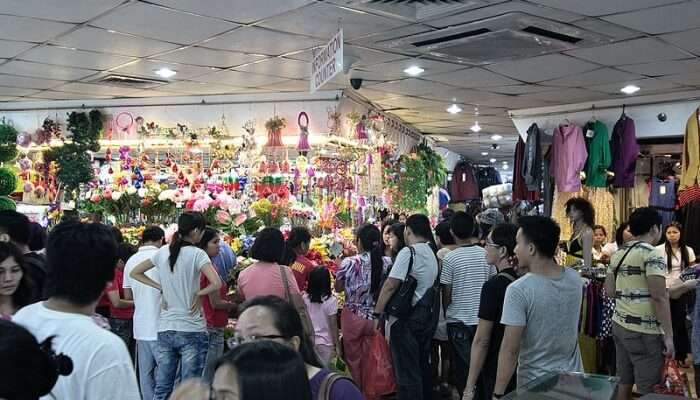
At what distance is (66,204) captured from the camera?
8703mm

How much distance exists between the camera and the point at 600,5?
4656 millimetres

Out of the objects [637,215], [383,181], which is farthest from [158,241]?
[383,181]

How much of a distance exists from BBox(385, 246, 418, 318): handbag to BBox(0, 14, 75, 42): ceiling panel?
10.5 ft

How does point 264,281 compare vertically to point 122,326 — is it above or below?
above

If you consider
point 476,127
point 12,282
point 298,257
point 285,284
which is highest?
point 476,127

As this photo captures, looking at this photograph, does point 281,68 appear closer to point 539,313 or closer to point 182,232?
point 182,232

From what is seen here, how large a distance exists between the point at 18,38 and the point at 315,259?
3.15m

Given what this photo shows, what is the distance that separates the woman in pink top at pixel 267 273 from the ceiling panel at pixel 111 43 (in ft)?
7.28

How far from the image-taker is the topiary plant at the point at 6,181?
5180 mm

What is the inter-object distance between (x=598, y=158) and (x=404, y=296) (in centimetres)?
467

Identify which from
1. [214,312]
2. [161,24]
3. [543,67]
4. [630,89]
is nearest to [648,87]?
[630,89]

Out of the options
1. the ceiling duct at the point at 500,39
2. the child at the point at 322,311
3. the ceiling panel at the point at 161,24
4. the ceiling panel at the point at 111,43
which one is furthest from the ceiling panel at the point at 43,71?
the child at the point at 322,311

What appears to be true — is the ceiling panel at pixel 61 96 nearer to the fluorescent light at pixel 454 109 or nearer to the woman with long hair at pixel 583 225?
the fluorescent light at pixel 454 109

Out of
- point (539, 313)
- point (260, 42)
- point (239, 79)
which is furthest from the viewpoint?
point (239, 79)
